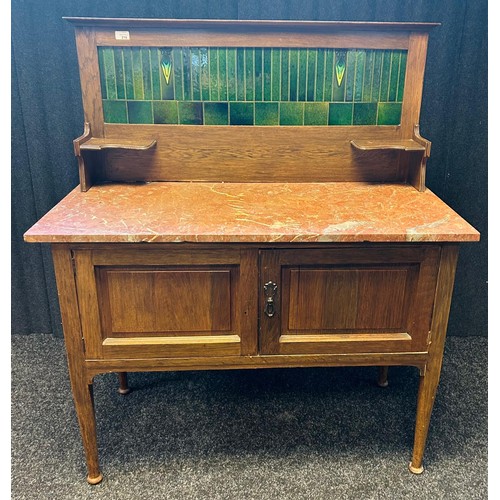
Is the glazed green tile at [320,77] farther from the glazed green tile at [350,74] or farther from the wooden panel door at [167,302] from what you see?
the wooden panel door at [167,302]

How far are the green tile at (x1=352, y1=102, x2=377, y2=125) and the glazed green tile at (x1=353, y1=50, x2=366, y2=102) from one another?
3 centimetres

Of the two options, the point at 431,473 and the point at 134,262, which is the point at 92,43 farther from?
the point at 431,473

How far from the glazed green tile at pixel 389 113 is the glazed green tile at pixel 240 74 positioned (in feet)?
1.63

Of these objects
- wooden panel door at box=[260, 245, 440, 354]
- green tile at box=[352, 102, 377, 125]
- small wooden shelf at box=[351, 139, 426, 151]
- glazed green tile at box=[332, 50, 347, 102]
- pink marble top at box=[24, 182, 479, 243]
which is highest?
glazed green tile at box=[332, 50, 347, 102]

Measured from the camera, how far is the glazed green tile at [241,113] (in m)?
1.92

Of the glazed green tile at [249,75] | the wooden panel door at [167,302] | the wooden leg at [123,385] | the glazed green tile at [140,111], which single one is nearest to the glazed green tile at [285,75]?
the glazed green tile at [249,75]

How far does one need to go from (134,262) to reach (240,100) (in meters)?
0.76

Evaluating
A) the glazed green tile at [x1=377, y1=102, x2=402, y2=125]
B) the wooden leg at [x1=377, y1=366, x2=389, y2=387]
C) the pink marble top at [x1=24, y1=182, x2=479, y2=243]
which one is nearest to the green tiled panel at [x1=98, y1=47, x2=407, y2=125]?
the glazed green tile at [x1=377, y1=102, x2=402, y2=125]

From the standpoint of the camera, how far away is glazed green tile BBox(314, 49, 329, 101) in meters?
1.88

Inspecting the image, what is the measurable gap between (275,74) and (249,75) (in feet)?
0.30

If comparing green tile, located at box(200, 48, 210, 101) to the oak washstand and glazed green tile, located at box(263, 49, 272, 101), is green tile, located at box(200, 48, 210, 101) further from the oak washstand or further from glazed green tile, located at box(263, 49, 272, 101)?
glazed green tile, located at box(263, 49, 272, 101)

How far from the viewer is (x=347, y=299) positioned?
1.60 metres

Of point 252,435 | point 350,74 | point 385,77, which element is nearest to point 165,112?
point 350,74
